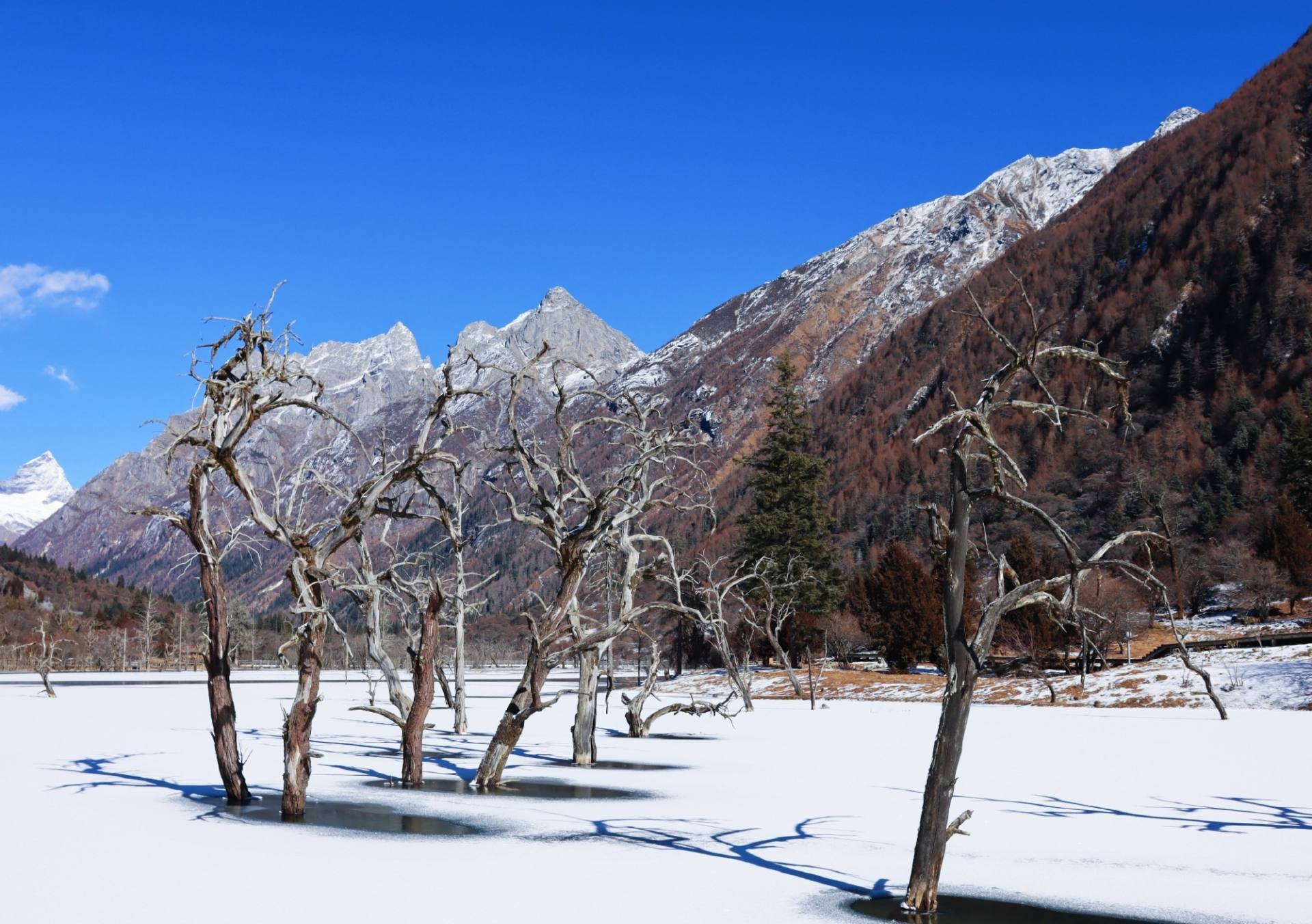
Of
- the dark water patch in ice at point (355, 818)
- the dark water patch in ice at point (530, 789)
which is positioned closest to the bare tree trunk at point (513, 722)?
the dark water patch in ice at point (530, 789)

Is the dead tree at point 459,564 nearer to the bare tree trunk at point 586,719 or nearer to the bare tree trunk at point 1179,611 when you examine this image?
the bare tree trunk at point 586,719

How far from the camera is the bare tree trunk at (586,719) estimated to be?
23266mm

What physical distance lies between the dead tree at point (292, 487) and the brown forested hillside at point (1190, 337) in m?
86.8

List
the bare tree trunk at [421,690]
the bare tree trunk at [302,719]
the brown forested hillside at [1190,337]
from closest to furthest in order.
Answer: the bare tree trunk at [302,719] < the bare tree trunk at [421,690] < the brown forested hillside at [1190,337]

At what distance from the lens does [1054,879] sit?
11875 millimetres

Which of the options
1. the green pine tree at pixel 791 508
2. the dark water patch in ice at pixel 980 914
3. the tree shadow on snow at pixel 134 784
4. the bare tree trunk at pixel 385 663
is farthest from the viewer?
the green pine tree at pixel 791 508

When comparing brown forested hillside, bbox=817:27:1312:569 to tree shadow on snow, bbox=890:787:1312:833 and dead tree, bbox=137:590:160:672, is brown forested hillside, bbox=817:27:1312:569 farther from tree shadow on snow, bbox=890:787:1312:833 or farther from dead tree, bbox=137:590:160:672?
dead tree, bbox=137:590:160:672

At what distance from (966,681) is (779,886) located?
3.36 m

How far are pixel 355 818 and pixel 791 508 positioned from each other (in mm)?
55827

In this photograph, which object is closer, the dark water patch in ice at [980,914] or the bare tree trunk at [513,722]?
the dark water patch in ice at [980,914]

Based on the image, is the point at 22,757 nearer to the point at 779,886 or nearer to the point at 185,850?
the point at 185,850

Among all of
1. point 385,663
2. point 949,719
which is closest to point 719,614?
point 385,663

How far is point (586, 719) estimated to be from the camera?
2372cm

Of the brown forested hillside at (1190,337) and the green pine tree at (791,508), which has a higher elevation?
the brown forested hillside at (1190,337)
